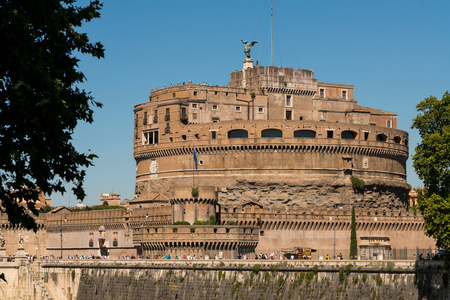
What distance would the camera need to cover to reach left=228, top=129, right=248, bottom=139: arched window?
10031 cm

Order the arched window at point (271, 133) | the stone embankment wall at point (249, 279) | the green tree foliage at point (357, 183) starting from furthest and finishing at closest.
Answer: the arched window at point (271, 133) → the green tree foliage at point (357, 183) → the stone embankment wall at point (249, 279)

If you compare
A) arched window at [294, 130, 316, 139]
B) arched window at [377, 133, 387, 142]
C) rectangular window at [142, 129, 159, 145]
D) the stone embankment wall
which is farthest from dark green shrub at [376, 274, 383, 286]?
rectangular window at [142, 129, 159, 145]

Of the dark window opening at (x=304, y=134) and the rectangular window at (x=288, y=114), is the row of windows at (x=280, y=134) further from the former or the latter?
the rectangular window at (x=288, y=114)

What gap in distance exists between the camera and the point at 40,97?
67.5 feet

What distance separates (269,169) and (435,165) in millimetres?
49056

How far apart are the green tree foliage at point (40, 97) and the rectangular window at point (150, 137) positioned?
8467 centimetres

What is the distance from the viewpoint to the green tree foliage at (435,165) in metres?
48.4

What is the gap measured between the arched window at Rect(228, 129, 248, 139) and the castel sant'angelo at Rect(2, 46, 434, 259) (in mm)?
157

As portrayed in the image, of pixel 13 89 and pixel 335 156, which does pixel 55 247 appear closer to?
pixel 335 156

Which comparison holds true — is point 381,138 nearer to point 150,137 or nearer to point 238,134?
point 238,134

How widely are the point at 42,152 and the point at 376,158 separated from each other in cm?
8521

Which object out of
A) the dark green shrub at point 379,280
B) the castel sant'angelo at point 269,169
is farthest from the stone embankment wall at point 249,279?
the castel sant'angelo at point 269,169

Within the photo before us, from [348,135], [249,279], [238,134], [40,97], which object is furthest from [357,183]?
[40,97]

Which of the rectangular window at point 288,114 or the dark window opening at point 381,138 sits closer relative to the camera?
the dark window opening at point 381,138
